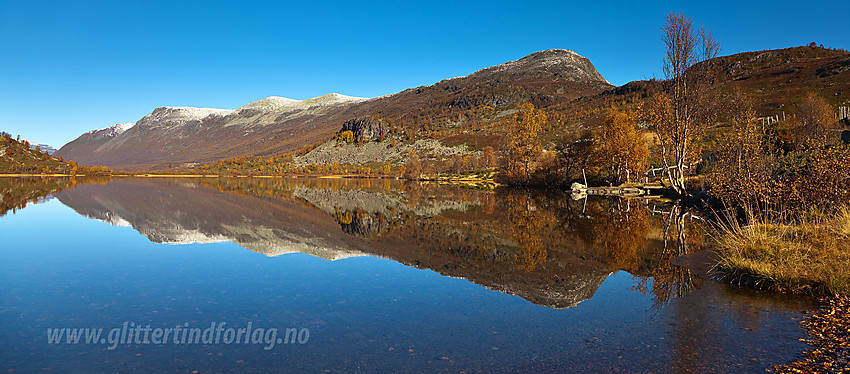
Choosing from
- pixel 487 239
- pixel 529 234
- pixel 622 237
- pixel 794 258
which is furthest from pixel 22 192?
pixel 794 258

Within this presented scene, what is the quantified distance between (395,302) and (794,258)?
26.3 ft

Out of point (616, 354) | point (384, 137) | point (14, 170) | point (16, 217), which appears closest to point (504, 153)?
point (16, 217)

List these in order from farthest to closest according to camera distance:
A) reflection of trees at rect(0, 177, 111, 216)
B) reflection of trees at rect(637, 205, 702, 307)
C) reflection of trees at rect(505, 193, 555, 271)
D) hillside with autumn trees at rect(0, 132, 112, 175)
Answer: hillside with autumn trees at rect(0, 132, 112, 175) < reflection of trees at rect(0, 177, 111, 216) < reflection of trees at rect(505, 193, 555, 271) < reflection of trees at rect(637, 205, 702, 307)

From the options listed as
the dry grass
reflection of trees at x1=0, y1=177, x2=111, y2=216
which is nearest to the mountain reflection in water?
the dry grass

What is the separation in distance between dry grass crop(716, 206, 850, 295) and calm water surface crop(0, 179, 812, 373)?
0.67 metres

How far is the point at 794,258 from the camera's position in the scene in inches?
343

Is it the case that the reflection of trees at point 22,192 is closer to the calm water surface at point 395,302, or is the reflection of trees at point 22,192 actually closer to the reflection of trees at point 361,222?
the calm water surface at point 395,302

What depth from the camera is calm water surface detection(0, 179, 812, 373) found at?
5484 millimetres

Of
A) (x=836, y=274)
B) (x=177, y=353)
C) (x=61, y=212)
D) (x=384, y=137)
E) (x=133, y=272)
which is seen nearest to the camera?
(x=177, y=353)

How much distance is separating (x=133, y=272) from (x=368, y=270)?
557 cm

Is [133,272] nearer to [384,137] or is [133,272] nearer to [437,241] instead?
[437,241]

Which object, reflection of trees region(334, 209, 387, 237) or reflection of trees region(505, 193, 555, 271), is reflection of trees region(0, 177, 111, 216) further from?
reflection of trees region(505, 193, 555, 271)

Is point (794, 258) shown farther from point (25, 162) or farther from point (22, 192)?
point (25, 162)

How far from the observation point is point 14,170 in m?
123
